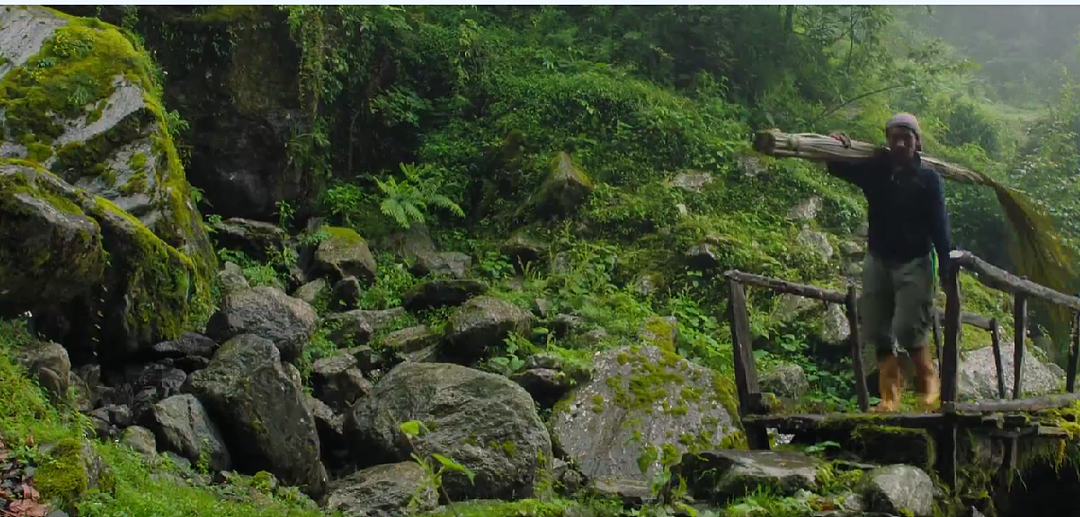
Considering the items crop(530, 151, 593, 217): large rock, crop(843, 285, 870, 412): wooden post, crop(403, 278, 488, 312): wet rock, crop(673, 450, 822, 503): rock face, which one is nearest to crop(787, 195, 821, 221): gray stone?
crop(530, 151, 593, 217): large rock

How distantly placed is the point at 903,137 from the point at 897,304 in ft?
3.51

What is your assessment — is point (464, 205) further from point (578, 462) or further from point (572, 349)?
point (578, 462)

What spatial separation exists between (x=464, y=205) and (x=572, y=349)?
14.7 ft

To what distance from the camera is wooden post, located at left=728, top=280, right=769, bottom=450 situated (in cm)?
611

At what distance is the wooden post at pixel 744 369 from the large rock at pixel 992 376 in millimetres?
4457

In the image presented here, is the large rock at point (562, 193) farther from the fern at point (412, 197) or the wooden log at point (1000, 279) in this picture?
the wooden log at point (1000, 279)

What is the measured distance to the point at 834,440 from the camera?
5625mm

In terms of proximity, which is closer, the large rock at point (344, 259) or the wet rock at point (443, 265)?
the large rock at point (344, 259)

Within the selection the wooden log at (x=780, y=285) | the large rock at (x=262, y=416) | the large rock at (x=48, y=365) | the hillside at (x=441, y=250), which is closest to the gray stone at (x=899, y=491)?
the hillside at (x=441, y=250)

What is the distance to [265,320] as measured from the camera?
304 inches

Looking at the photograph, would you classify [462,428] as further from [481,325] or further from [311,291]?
[311,291]

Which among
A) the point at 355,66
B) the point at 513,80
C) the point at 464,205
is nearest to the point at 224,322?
the point at 464,205

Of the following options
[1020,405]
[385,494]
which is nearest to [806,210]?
[1020,405]

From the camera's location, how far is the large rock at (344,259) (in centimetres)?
1093
